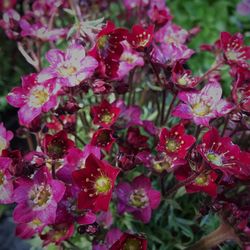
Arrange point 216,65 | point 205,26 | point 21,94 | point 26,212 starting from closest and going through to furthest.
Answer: point 26,212
point 21,94
point 216,65
point 205,26

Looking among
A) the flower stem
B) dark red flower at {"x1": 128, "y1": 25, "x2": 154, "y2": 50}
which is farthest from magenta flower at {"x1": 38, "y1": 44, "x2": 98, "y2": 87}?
the flower stem

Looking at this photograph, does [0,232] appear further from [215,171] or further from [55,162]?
[215,171]

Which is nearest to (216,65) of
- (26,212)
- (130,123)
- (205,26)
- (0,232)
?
(130,123)

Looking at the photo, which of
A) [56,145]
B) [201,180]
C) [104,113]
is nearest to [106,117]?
[104,113]

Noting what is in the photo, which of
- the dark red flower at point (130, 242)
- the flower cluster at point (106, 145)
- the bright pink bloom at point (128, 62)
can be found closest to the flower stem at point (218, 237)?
the flower cluster at point (106, 145)

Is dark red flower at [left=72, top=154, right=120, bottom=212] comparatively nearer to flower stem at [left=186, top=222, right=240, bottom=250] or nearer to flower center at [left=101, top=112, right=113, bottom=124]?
flower center at [left=101, top=112, right=113, bottom=124]

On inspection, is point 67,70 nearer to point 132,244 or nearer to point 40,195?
point 40,195
